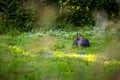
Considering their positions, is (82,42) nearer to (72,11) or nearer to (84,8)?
(72,11)

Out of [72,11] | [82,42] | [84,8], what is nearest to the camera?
[82,42]

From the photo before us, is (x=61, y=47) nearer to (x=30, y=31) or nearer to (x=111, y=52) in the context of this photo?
(x=30, y=31)

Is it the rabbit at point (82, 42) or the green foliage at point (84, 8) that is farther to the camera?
the green foliage at point (84, 8)

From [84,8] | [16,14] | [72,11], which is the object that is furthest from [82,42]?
[84,8]

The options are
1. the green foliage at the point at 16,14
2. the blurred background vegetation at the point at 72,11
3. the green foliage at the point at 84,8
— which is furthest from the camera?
the green foliage at the point at 84,8

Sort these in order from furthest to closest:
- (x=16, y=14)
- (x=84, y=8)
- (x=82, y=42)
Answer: (x=84, y=8), (x=16, y=14), (x=82, y=42)

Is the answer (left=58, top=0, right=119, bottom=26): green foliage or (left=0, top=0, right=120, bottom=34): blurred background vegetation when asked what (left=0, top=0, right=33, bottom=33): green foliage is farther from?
(left=58, top=0, right=119, bottom=26): green foliage

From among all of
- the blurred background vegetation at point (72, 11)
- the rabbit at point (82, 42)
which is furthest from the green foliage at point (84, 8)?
the rabbit at point (82, 42)

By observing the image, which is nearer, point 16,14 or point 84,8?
point 16,14

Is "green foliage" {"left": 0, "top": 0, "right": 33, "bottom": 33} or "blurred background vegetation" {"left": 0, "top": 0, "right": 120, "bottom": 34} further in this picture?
"blurred background vegetation" {"left": 0, "top": 0, "right": 120, "bottom": 34}

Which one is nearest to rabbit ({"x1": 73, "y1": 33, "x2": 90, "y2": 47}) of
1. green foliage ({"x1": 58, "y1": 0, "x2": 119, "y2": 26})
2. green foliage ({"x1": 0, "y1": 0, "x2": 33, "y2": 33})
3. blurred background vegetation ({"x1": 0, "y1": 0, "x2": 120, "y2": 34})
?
blurred background vegetation ({"x1": 0, "y1": 0, "x2": 120, "y2": 34})

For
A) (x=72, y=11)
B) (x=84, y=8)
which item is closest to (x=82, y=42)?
(x=72, y=11)

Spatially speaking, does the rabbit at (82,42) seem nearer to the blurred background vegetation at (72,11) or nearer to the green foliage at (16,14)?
the blurred background vegetation at (72,11)

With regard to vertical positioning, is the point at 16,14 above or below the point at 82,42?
above
